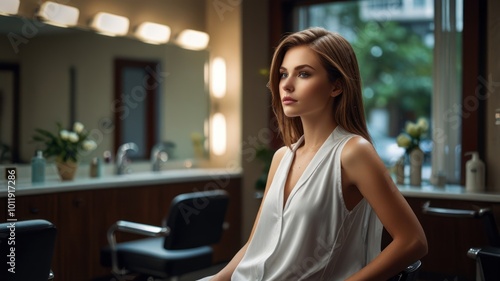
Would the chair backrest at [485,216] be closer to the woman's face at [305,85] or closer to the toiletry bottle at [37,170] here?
the woman's face at [305,85]

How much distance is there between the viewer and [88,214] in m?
3.11

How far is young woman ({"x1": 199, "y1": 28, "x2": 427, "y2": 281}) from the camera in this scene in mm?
1165

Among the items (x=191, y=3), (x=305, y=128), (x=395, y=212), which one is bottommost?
(x=395, y=212)

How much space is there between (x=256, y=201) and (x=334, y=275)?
2.83 metres

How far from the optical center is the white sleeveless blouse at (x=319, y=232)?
1.23 meters

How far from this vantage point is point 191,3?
13.9 feet

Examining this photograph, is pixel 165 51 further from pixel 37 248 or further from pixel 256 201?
pixel 37 248

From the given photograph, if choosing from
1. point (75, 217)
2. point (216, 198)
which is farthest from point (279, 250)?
point (75, 217)

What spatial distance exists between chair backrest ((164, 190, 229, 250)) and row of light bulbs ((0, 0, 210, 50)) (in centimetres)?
127

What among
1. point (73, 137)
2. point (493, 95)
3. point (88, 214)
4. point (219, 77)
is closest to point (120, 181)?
point (88, 214)

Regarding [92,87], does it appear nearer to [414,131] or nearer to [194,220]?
[194,220]

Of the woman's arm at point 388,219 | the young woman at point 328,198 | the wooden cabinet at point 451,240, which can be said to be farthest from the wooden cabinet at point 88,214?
the woman's arm at point 388,219

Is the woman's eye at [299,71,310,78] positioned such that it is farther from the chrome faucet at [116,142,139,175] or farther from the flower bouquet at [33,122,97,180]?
the chrome faucet at [116,142,139,175]

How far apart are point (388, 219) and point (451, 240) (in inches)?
80.1
